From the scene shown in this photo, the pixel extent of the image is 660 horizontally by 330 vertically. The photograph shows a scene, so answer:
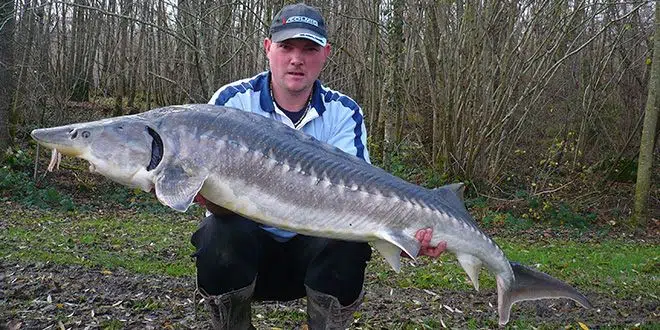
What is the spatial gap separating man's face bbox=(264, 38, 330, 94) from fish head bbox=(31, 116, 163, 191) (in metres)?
0.98

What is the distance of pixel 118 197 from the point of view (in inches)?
507

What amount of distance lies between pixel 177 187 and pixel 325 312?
3.55ft

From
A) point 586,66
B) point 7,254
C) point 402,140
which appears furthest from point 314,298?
point 586,66

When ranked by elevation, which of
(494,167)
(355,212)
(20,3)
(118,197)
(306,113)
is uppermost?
(20,3)

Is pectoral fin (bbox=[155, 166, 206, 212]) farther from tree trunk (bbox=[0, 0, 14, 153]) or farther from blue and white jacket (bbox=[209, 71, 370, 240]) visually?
tree trunk (bbox=[0, 0, 14, 153])

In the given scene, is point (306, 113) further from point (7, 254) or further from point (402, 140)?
point (402, 140)

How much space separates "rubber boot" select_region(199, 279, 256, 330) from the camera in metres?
3.34

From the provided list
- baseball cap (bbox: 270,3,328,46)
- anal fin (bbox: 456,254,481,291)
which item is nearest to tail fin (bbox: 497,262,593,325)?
anal fin (bbox: 456,254,481,291)

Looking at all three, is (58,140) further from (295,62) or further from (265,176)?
(295,62)

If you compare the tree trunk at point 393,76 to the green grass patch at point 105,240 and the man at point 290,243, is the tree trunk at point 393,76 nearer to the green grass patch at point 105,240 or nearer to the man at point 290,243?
the green grass patch at point 105,240

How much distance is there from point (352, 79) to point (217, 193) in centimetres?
1638

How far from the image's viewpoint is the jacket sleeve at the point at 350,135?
3.78 m

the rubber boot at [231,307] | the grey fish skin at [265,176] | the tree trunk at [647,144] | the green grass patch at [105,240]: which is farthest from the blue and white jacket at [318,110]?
the tree trunk at [647,144]

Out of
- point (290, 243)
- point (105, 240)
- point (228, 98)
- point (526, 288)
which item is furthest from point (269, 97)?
point (105, 240)
